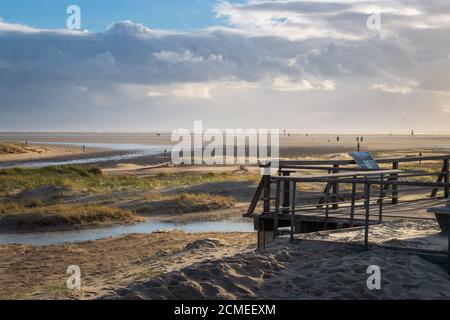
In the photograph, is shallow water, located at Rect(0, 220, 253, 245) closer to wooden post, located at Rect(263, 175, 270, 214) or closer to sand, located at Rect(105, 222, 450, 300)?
wooden post, located at Rect(263, 175, 270, 214)

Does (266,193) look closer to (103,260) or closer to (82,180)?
(103,260)

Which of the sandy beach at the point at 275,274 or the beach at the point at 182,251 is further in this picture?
the beach at the point at 182,251

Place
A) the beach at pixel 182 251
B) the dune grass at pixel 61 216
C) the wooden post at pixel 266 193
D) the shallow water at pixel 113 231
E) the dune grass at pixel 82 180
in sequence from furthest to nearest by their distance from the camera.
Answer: the dune grass at pixel 82 180
the dune grass at pixel 61 216
the shallow water at pixel 113 231
the wooden post at pixel 266 193
the beach at pixel 182 251

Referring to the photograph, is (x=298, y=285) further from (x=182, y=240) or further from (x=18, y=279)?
(x=182, y=240)

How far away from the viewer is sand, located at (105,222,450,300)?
8.23 m

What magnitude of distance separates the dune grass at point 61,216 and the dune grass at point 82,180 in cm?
653

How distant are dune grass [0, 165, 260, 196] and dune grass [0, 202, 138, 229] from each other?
6.53m

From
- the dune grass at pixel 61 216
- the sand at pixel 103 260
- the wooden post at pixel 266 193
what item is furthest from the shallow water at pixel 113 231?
the wooden post at pixel 266 193

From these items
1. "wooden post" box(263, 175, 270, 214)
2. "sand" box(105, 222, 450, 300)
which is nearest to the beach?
"sand" box(105, 222, 450, 300)

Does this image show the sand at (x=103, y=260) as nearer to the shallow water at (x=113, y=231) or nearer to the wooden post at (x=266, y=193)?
the wooden post at (x=266, y=193)

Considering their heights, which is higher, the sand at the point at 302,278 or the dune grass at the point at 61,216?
the sand at the point at 302,278

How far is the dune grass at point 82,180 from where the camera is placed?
31.2 metres

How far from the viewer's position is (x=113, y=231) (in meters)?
20.8
